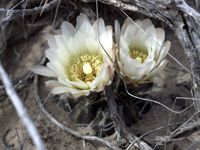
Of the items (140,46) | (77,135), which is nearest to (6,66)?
(77,135)

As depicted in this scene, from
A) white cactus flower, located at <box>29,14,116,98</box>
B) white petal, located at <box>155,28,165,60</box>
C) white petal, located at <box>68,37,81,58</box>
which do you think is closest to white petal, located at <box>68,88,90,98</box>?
white cactus flower, located at <box>29,14,116,98</box>

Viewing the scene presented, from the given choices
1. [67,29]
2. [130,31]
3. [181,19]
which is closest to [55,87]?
[67,29]

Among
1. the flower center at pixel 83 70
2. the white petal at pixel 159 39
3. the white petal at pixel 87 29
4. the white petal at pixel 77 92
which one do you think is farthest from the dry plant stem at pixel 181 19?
the white petal at pixel 77 92

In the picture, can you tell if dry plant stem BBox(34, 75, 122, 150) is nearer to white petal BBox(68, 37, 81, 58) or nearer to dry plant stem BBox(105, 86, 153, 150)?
dry plant stem BBox(105, 86, 153, 150)

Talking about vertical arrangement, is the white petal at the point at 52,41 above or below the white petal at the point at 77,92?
above

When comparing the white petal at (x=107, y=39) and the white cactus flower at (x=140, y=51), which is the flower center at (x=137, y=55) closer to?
the white cactus flower at (x=140, y=51)

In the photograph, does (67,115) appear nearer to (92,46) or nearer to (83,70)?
(83,70)
